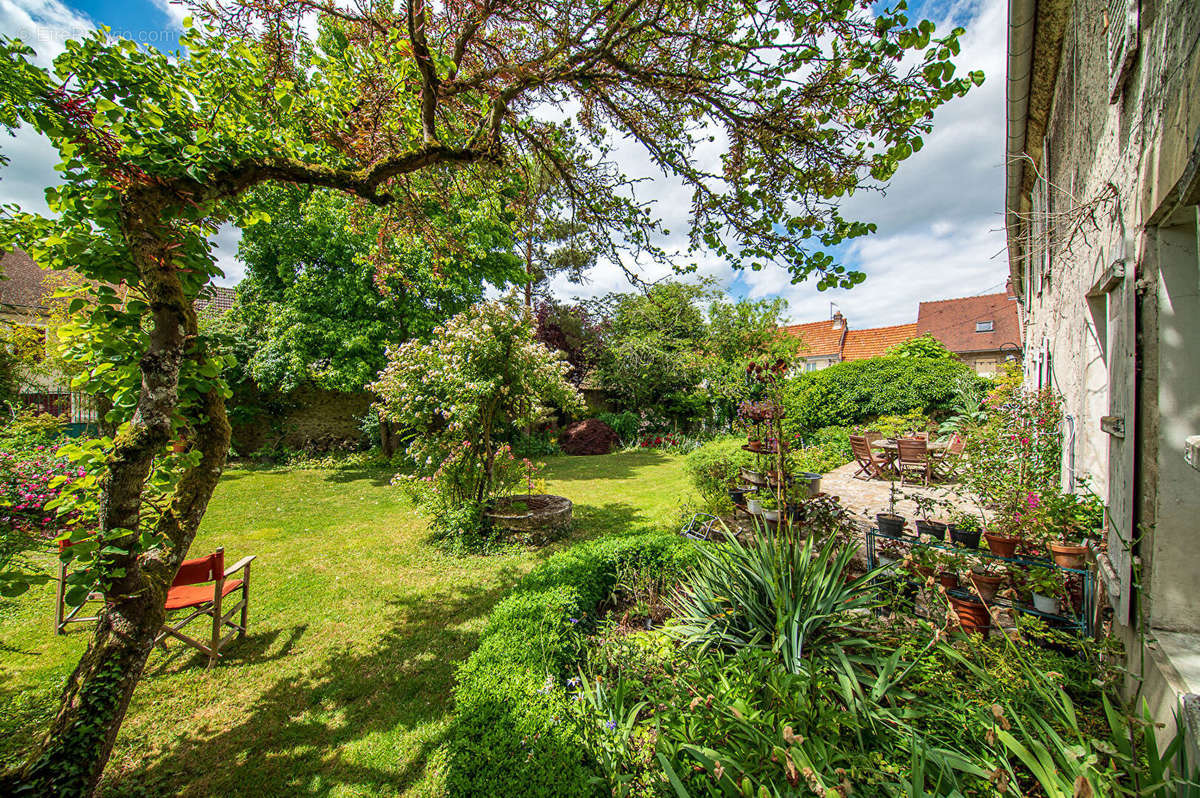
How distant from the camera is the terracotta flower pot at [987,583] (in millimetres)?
3291

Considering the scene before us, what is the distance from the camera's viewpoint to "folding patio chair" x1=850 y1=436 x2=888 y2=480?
9.15 metres

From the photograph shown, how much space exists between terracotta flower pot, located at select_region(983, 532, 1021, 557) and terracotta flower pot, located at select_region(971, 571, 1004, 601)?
737 millimetres

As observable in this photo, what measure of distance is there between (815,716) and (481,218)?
1142 cm

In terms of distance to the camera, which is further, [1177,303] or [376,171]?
[376,171]

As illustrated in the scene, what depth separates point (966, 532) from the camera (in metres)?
4.22

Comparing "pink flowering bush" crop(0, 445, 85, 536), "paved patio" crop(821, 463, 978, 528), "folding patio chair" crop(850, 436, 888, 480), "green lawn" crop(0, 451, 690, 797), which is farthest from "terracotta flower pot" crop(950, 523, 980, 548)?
"pink flowering bush" crop(0, 445, 85, 536)

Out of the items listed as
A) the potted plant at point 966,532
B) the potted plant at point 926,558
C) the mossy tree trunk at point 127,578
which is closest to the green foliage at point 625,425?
the potted plant at point 966,532

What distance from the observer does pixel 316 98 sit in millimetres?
3672

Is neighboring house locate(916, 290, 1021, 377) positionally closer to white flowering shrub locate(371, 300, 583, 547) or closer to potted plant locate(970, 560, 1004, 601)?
potted plant locate(970, 560, 1004, 601)

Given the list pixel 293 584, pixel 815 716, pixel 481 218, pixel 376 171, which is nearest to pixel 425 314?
pixel 481 218

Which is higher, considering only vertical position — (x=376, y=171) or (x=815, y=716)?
(x=376, y=171)

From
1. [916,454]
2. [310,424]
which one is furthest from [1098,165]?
[310,424]

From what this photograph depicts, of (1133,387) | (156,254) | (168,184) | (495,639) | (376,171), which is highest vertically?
(376,171)

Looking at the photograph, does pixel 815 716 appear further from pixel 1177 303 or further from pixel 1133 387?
pixel 1177 303
